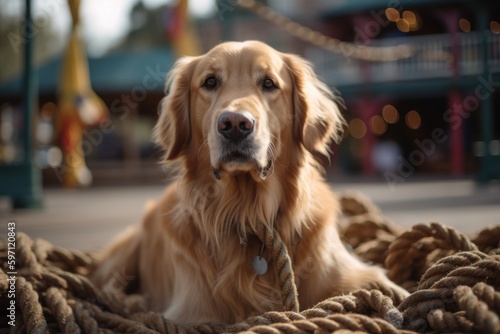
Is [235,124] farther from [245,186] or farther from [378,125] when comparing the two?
[378,125]

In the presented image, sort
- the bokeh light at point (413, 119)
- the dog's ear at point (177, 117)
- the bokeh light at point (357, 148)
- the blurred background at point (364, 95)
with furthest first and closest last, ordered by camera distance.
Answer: the bokeh light at point (357, 148) < the bokeh light at point (413, 119) < the blurred background at point (364, 95) < the dog's ear at point (177, 117)

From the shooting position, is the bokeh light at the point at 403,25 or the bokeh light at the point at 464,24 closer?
the bokeh light at the point at 464,24

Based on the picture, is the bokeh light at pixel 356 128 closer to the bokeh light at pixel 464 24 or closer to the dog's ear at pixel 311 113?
the bokeh light at pixel 464 24

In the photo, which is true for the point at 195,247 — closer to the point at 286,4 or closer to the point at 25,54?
the point at 25,54

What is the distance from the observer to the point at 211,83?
108 inches

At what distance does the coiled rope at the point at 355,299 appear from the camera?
5.53 ft

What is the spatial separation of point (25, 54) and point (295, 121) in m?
6.26

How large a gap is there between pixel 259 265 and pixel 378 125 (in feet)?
71.7

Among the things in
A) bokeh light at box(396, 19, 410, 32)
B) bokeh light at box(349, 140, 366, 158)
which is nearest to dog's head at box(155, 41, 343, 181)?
bokeh light at box(396, 19, 410, 32)

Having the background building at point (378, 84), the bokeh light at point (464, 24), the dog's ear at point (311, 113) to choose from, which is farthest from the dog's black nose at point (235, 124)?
the bokeh light at point (464, 24)

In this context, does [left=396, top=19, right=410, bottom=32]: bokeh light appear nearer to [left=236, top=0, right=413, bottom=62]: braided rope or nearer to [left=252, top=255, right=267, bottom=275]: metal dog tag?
[left=236, top=0, right=413, bottom=62]: braided rope

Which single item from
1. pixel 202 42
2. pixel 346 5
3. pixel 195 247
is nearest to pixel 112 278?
pixel 195 247

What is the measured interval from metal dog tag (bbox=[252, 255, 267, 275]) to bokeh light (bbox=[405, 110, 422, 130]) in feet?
75.2

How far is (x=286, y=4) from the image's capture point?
25.6 metres
